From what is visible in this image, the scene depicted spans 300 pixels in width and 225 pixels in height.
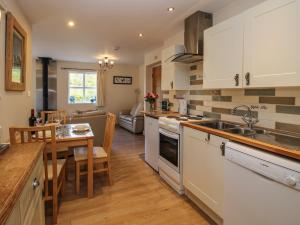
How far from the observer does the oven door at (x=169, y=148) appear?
2475 mm

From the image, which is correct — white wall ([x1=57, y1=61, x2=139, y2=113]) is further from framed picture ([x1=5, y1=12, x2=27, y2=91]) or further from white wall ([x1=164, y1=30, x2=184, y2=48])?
framed picture ([x1=5, y1=12, x2=27, y2=91])

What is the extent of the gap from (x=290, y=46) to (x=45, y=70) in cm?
682

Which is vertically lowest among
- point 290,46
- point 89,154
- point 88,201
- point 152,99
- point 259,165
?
point 88,201

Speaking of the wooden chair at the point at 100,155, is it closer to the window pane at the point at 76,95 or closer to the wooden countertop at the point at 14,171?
the wooden countertop at the point at 14,171

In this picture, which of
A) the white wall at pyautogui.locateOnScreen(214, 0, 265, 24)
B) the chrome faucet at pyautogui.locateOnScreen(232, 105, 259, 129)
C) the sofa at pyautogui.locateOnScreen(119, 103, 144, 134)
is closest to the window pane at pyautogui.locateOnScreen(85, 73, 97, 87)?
the sofa at pyautogui.locateOnScreen(119, 103, 144, 134)

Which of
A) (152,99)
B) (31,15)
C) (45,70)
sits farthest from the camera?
(45,70)

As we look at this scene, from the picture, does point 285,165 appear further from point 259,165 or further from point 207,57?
point 207,57

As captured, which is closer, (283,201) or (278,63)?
(283,201)

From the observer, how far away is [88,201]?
7.54ft

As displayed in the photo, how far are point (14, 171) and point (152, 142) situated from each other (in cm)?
243

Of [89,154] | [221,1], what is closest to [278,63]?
[221,1]

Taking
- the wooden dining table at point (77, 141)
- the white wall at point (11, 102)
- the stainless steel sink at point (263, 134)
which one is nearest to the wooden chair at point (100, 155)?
the wooden dining table at point (77, 141)

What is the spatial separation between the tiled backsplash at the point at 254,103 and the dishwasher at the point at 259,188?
0.70 metres

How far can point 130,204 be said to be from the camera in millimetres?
2250
